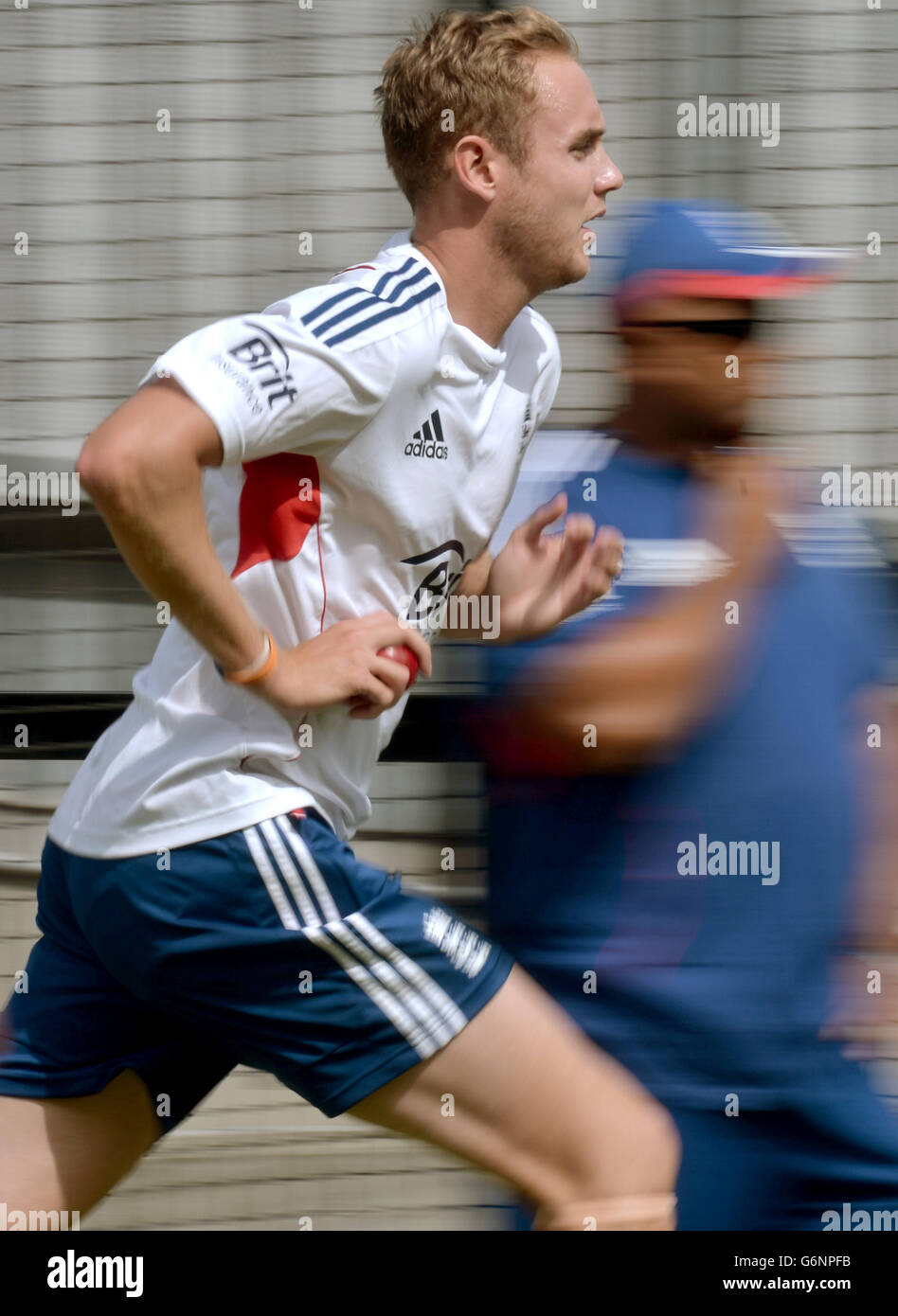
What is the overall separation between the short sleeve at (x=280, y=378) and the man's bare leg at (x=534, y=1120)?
69cm

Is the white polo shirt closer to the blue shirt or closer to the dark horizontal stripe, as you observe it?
the blue shirt

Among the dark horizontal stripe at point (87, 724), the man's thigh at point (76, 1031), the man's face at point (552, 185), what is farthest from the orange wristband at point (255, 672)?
the dark horizontal stripe at point (87, 724)

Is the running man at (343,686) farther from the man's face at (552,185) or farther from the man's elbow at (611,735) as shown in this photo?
the man's elbow at (611,735)

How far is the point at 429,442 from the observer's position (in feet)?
6.07

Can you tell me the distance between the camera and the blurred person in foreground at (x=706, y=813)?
82.1 inches

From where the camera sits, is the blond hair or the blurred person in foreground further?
the blurred person in foreground

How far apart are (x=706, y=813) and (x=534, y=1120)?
0.48 metres

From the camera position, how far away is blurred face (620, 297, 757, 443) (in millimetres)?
2180

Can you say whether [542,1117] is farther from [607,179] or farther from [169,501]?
[607,179]

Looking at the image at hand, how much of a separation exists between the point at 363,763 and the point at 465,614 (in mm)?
313

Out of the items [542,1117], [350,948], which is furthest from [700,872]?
[350,948]

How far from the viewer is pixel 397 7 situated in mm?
3338

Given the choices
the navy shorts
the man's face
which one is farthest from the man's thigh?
the man's face

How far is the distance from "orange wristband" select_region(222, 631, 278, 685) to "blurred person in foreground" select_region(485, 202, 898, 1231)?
1.51 feet
